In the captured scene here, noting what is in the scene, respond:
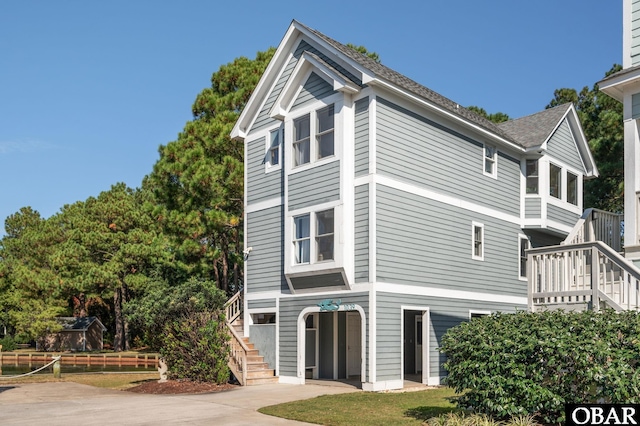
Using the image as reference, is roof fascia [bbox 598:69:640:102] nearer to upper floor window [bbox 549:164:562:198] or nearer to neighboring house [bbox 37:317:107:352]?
upper floor window [bbox 549:164:562:198]

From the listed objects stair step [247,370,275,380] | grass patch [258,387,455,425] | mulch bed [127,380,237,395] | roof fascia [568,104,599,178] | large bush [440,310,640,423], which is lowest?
mulch bed [127,380,237,395]

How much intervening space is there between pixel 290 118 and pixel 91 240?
107 ft

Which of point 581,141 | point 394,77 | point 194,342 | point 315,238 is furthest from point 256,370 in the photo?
point 581,141

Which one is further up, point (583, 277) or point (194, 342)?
point (583, 277)

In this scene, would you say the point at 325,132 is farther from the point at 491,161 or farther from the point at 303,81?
the point at 491,161

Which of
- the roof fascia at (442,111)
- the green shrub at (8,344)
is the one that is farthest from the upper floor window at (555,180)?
the green shrub at (8,344)

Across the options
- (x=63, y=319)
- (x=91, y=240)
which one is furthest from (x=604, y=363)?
(x=63, y=319)

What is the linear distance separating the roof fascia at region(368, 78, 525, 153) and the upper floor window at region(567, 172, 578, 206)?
3.21 metres

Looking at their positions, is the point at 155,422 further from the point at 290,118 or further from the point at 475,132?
the point at 475,132

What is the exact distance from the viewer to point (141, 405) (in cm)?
1545

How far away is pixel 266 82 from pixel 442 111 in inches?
236

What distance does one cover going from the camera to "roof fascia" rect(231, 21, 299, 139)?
71.7 feet

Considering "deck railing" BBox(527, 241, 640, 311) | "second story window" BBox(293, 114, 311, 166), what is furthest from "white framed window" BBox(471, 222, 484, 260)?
"deck railing" BBox(527, 241, 640, 311)

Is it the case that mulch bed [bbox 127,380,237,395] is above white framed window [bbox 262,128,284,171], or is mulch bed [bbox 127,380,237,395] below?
below
